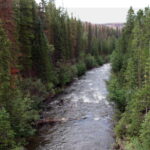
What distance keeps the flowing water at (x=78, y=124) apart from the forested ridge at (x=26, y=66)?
1.45 m

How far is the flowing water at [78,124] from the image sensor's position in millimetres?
15081

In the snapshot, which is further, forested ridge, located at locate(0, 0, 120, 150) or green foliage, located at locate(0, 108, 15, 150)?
forested ridge, located at locate(0, 0, 120, 150)

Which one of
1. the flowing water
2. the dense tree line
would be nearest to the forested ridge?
the flowing water

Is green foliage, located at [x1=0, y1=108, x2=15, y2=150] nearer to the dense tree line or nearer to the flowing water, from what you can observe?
the flowing water

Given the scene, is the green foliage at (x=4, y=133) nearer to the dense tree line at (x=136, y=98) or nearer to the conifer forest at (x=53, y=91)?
the conifer forest at (x=53, y=91)

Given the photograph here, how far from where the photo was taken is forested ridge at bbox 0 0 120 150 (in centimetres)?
1368

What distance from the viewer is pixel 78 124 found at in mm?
18734

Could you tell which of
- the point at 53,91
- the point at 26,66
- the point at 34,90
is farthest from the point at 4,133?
the point at 53,91

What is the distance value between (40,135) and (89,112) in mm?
6759

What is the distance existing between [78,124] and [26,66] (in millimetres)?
9766

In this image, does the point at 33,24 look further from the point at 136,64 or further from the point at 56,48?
the point at 136,64

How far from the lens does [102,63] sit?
65.0 metres

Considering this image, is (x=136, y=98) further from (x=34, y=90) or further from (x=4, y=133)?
(x=34, y=90)

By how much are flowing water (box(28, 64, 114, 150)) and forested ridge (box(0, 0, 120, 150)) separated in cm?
145
